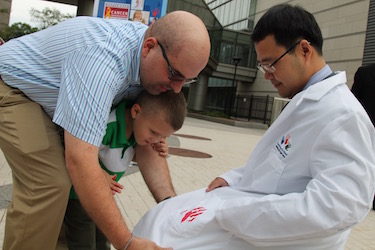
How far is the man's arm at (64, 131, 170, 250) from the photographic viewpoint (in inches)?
61.9

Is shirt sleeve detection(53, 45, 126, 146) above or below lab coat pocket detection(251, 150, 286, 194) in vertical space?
above

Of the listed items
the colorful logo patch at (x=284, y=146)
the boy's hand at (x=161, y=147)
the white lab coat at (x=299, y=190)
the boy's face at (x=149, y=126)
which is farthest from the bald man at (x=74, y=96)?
the colorful logo patch at (x=284, y=146)

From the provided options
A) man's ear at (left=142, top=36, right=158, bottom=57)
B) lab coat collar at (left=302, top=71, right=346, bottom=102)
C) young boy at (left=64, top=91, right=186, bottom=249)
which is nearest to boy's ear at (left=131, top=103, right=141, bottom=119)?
young boy at (left=64, top=91, right=186, bottom=249)

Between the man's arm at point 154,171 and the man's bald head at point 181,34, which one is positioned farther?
the man's arm at point 154,171

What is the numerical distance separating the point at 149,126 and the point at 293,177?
822 millimetres

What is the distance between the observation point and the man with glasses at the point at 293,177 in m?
1.49

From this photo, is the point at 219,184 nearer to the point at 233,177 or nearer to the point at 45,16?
the point at 233,177

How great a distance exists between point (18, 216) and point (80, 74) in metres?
0.76

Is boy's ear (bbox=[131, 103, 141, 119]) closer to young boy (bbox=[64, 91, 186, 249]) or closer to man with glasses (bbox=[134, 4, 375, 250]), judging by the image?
young boy (bbox=[64, 91, 186, 249])

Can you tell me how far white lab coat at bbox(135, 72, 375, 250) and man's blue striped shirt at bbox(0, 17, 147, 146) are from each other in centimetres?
64

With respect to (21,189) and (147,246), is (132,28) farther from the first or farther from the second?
(147,246)

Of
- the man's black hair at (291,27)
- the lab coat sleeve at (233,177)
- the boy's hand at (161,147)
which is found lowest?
the lab coat sleeve at (233,177)

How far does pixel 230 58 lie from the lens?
98.9 ft

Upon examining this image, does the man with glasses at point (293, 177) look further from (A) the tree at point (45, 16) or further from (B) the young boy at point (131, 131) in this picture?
(A) the tree at point (45, 16)
